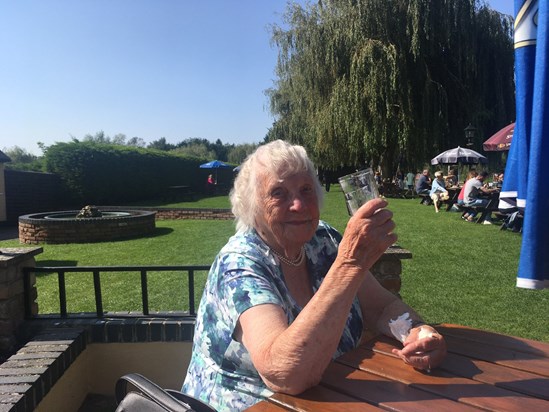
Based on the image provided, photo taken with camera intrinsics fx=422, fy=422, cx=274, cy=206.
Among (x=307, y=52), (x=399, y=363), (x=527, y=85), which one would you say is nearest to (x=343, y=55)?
(x=307, y=52)

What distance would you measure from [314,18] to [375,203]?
51.1 feet

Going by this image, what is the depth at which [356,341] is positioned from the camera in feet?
5.62

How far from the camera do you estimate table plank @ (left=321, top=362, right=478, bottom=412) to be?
43.1 inches

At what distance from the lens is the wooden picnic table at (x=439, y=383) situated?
1.11m

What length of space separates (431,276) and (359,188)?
3.93 meters

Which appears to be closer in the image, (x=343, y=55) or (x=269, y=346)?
(x=269, y=346)

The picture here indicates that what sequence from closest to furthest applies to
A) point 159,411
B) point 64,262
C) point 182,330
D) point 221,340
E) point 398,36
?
point 159,411, point 221,340, point 182,330, point 64,262, point 398,36

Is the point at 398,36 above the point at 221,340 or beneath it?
above

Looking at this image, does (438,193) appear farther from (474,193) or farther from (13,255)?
(13,255)

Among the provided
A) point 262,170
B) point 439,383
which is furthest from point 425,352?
point 262,170

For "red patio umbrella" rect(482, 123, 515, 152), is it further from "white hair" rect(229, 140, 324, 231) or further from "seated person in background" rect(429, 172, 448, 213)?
"white hair" rect(229, 140, 324, 231)

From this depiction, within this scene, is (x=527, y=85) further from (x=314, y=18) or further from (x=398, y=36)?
(x=314, y=18)

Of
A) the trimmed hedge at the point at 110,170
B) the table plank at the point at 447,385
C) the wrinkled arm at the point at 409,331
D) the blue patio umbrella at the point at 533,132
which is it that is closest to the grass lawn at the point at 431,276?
the blue patio umbrella at the point at 533,132

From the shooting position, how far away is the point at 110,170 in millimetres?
18406
